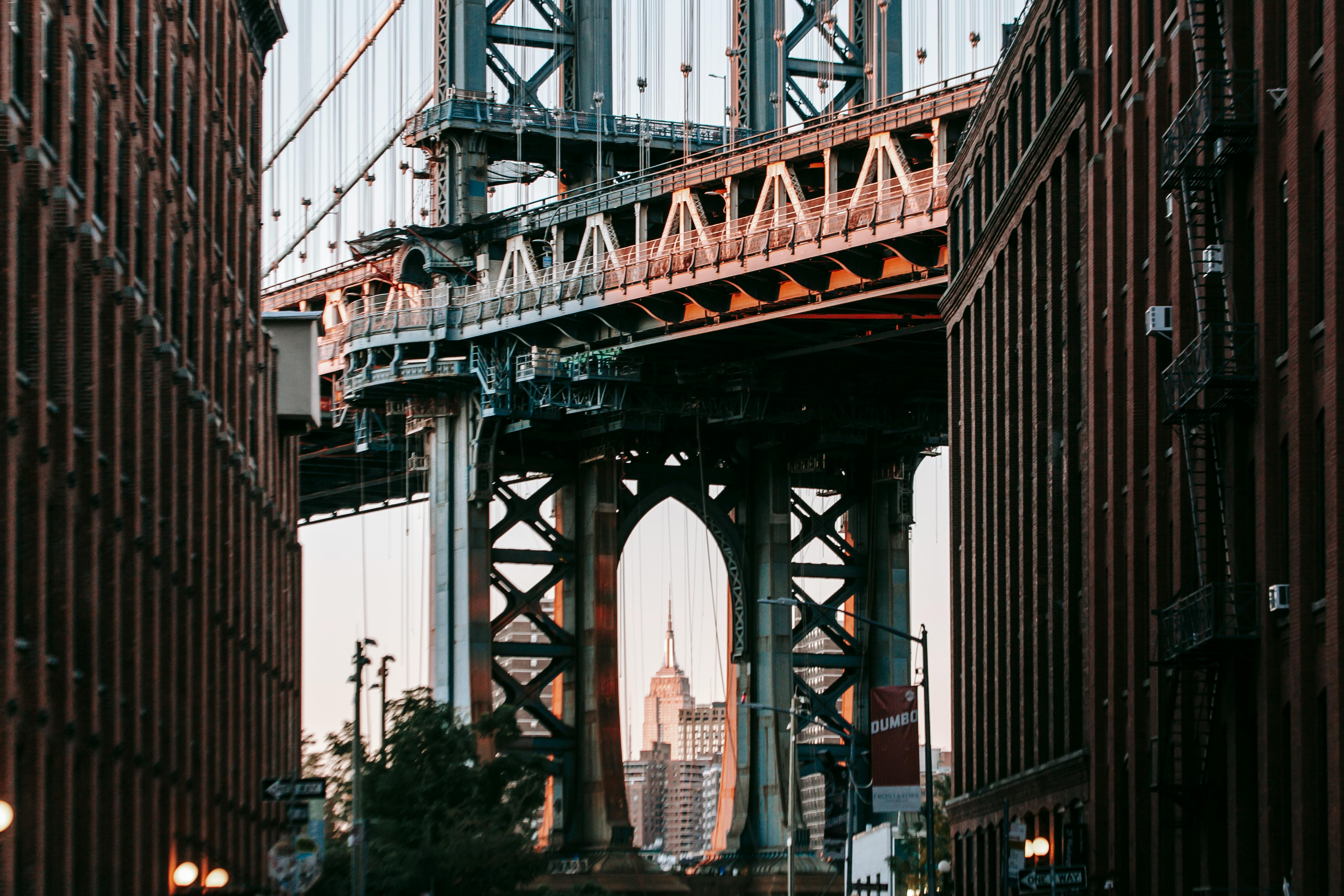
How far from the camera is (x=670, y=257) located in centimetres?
8644

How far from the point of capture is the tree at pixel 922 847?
98.2 m

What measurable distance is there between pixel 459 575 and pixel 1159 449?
60070 mm

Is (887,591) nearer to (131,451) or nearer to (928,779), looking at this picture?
(928,779)

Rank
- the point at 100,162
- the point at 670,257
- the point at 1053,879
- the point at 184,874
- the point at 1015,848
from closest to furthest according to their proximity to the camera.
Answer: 1. the point at 1053,879
2. the point at 100,162
3. the point at 184,874
4. the point at 1015,848
5. the point at 670,257

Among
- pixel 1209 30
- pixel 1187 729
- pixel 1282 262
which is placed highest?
pixel 1209 30

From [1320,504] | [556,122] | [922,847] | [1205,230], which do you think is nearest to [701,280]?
[556,122]

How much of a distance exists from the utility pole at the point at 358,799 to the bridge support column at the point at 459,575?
2543 centimetres

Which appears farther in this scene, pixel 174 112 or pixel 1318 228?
pixel 174 112

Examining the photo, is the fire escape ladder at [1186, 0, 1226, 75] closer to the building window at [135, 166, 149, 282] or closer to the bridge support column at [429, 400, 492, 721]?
the building window at [135, 166, 149, 282]

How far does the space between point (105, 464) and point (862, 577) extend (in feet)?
251

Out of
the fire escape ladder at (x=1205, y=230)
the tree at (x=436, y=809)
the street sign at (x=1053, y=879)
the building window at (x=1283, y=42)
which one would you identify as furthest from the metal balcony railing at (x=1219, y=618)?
the tree at (x=436, y=809)

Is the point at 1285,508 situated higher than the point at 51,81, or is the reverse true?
the point at 51,81

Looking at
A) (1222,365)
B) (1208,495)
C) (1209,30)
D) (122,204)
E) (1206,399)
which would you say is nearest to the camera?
(1222,365)

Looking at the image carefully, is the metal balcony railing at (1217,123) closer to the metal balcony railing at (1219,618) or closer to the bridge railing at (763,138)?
the metal balcony railing at (1219,618)
